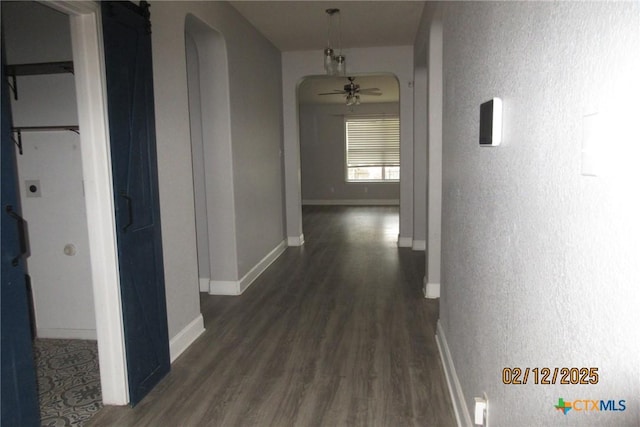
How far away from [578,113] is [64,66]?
3.10m

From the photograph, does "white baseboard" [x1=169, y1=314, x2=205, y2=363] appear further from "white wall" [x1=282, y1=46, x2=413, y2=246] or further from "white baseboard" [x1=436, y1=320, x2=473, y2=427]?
"white wall" [x1=282, y1=46, x2=413, y2=246]

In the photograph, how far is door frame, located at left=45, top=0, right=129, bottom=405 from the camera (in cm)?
218

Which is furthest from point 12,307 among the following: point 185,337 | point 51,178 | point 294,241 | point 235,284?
point 294,241

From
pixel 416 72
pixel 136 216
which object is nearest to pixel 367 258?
pixel 416 72

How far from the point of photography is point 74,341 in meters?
3.27

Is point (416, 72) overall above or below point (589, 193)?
above

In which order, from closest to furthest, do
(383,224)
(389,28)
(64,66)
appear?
(64,66)
(389,28)
(383,224)

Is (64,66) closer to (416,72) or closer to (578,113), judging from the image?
(578,113)

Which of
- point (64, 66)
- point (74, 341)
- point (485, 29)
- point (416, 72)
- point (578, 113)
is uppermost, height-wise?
point (416, 72)

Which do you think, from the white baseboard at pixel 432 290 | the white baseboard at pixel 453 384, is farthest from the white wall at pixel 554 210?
the white baseboard at pixel 432 290

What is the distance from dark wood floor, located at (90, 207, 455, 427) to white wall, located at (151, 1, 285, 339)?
404 millimetres

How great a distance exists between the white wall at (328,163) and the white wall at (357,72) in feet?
16.7

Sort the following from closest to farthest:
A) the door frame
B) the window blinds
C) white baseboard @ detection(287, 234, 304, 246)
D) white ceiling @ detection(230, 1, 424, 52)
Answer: the door frame → white ceiling @ detection(230, 1, 424, 52) → white baseboard @ detection(287, 234, 304, 246) → the window blinds

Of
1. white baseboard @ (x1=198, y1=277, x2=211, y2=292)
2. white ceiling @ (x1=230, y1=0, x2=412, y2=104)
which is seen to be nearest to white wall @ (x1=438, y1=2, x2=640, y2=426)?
white ceiling @ (x1=230, y1=0, x2=412, y2=104)
